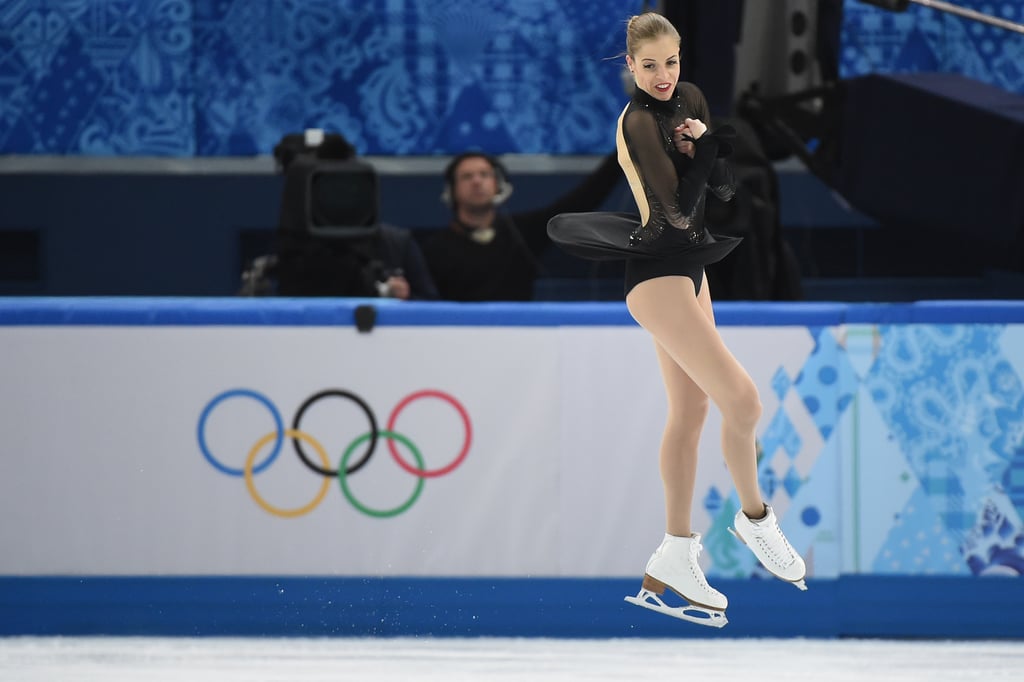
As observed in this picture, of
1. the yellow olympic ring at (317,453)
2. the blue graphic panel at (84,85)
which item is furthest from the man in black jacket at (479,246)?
the blue graphic panel at (84,85)

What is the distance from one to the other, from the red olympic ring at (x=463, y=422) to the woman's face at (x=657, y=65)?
2969 millimetres

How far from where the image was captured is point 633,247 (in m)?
1.79

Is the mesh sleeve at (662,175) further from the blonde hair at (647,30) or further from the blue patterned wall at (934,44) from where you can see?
the blue patterned wall at (934,44)

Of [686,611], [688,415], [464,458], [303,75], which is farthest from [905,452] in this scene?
[303,75]

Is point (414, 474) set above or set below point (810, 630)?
above

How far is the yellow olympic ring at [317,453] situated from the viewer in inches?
186

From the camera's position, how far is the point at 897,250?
816 cm

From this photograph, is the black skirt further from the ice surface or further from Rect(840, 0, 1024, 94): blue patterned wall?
Rect(840, 0, 1024, 94): blue patterned wall

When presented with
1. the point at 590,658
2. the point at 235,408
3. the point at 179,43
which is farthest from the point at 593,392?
the point at 179,43

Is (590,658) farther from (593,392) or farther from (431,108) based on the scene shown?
(431,108)

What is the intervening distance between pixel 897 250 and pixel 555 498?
13.4 feet

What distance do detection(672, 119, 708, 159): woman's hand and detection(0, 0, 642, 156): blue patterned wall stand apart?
20.8 feet

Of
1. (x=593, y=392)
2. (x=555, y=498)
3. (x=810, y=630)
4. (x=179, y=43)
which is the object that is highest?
(x=179, y=43)

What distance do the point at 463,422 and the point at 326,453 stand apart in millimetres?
462
